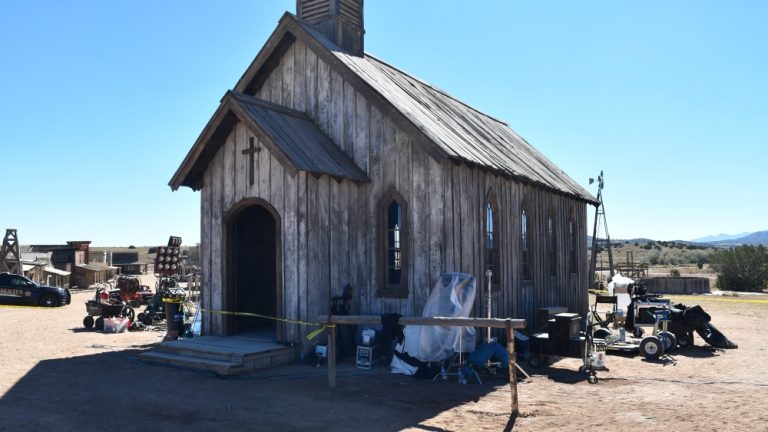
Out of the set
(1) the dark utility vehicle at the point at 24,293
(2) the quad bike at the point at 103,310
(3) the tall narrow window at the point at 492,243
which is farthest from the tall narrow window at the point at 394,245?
(1) the dark utility vehicle at the point at 24,293

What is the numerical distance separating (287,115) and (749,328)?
1495cm

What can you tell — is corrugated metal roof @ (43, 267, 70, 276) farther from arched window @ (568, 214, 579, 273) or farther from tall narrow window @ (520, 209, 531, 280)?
tall narrow window @ (520, 209, 531, 280)

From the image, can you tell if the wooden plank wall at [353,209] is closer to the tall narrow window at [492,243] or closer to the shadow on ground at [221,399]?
the tall narrow window at [492,243]

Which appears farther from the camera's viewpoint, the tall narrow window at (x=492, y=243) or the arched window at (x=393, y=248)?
the tall narrow window at (x=492, y=243)

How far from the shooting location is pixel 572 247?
21.1 meters

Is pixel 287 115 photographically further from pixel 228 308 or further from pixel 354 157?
pixel 228 308

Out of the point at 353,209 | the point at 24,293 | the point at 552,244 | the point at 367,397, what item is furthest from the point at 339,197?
the point at 24,293

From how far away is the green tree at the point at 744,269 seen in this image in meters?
38.2

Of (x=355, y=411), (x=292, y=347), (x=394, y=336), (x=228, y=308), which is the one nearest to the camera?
(x=355, y=411)

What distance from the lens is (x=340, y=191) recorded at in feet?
45.9

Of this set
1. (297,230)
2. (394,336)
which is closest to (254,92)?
(297,230)

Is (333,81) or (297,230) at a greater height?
(333,81)

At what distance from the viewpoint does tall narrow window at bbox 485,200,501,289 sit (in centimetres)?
1475

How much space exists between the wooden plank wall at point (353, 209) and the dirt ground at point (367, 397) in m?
1.87
